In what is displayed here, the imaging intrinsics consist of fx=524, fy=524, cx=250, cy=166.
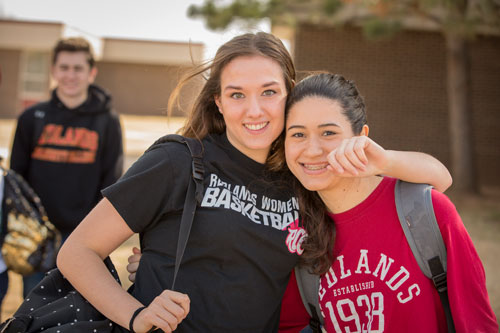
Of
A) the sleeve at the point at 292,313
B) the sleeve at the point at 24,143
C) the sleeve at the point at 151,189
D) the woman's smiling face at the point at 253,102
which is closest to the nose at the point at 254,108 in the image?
the woman's smiling face at the point at 253,102

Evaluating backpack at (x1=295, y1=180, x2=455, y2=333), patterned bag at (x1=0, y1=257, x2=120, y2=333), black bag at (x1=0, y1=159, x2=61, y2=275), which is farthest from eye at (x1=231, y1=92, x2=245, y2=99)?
black bag at (x1=0, y1=159, x2=61, y2=275)

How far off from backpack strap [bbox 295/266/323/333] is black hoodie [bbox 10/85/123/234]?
2.37 meters

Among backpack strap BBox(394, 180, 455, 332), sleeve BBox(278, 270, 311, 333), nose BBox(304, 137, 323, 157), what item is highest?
nose BBox(304, 137, 323, 157)

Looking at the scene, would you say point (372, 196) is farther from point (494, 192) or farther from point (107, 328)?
point (494, 192)

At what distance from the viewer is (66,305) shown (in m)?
2.04

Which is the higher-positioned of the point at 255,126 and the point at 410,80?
the point at 410,80

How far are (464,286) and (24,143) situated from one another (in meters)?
3.51

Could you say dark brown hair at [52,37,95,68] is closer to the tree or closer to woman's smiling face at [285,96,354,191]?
woman's smiling face at [285,96,354,191]

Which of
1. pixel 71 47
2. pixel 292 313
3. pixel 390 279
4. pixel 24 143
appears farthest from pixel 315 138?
pixel 71 47

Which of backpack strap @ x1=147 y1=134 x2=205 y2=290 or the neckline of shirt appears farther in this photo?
the neckline of shirt

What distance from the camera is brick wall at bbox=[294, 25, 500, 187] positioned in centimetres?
1414

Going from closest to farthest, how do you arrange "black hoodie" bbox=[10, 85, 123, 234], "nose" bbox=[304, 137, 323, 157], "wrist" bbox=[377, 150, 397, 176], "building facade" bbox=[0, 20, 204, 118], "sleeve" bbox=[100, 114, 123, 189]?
1. "wrist" bbox=[377, 150, 397, 176]
2. "nose" bbox=[304, 137, 323, 157]
3. "black hoodie" bbox=[10, 85, 123, 234]
4. "sleeve" bbox=[100, 114, 123, 189]
5. "building facade" bbox=[0, 20, 204, 118]

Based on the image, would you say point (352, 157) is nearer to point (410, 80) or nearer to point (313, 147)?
point (313, 147)

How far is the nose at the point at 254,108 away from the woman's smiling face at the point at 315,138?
0.16 m
